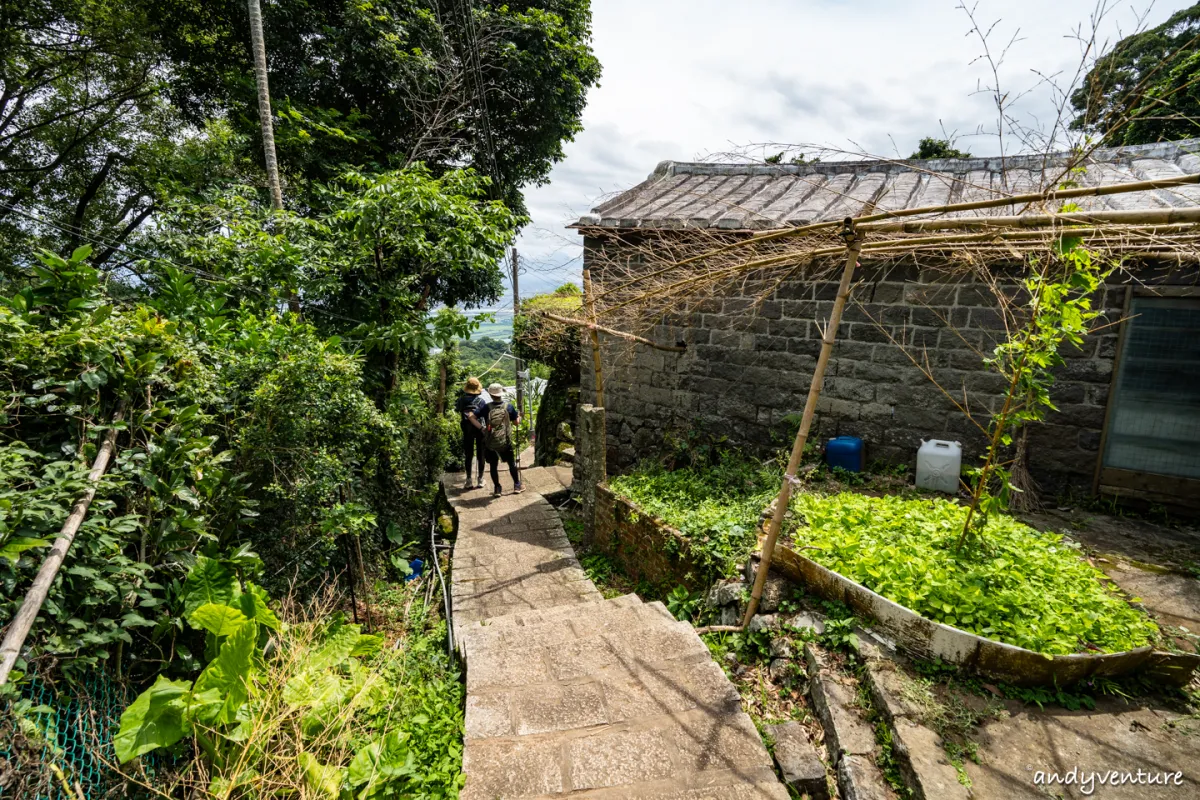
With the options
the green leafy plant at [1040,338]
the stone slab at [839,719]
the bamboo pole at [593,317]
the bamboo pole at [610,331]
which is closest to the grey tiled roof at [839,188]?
the bamboo pole at [593,317]

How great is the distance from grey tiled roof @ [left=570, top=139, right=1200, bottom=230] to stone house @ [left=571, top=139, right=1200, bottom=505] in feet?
0.10

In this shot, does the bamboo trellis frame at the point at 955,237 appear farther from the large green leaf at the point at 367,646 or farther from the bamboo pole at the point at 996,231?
the large green leaf at the point at 367,646

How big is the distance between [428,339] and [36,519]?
14.4 ft

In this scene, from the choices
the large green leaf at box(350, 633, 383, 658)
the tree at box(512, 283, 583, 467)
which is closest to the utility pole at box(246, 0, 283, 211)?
the tree at box(512, 283, 583, 467)

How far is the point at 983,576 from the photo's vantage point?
325cm

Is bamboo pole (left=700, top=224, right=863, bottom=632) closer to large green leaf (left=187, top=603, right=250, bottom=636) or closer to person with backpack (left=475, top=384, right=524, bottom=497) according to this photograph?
large green leaf (left=187, top=603, right=250, bottom=636)

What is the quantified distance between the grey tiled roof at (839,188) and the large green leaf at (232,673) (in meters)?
5.18

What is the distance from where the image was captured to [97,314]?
323 centimetres

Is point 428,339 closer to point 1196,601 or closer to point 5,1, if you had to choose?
point 1196,601

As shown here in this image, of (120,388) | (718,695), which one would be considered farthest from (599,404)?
(120,388)

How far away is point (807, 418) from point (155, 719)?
385 centimetres

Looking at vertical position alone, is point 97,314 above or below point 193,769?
above

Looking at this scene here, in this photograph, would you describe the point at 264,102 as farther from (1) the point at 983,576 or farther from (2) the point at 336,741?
(1) the point at 983,576

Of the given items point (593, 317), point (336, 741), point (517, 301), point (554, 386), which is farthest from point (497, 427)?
point (517, 301)
